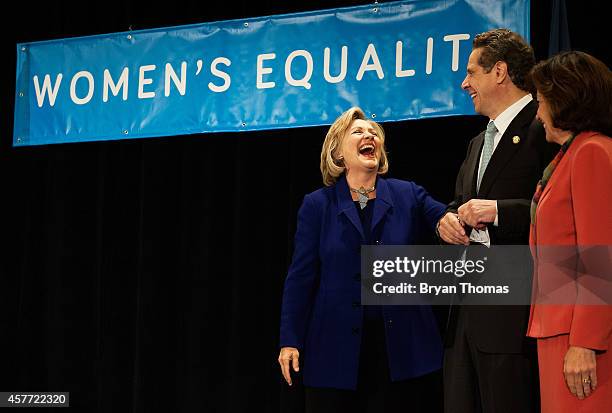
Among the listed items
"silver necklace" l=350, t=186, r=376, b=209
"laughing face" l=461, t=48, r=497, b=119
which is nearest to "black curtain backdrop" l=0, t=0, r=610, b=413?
"silver necklace" l=350, t=186, r=376, b=209

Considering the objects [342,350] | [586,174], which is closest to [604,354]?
[586,174]

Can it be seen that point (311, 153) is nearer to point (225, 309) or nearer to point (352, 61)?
point (352, 61)

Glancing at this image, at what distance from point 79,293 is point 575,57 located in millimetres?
2853

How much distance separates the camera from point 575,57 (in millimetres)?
1889

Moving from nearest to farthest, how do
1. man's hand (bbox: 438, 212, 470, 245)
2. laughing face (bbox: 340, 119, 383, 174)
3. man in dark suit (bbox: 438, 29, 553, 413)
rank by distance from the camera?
man in dark suit (bbox: 438, 29, 553, 413) → man's hand (bbox: 438, 212, 470, 245) → laughing face (bbox: 340, 119, 383, 174)

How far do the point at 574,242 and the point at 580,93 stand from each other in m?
0.34

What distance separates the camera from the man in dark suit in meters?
2.08

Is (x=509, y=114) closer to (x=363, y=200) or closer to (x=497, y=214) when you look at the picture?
(x=497, y=214)

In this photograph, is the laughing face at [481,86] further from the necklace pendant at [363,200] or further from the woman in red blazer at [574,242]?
the necklace pendant at [363,200]

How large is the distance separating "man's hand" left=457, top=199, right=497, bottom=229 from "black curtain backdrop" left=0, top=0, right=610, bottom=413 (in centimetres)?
112

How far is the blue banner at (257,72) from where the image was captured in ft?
9.91

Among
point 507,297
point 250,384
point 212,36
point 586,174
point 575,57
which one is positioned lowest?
point 250,384

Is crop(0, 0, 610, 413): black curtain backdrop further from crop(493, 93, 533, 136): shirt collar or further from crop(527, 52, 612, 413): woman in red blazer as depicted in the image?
crop(527, 52, 612, 413): woman in red blazer

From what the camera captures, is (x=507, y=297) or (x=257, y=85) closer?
(x=507, y=297)
